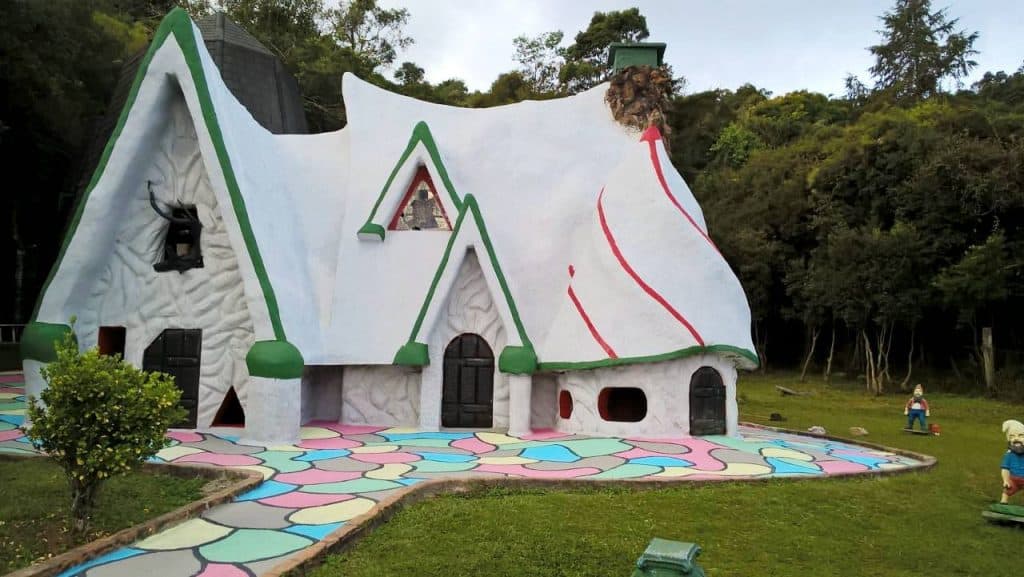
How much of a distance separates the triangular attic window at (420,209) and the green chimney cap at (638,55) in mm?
5163

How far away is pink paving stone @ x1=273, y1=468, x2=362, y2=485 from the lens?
811 centimetres

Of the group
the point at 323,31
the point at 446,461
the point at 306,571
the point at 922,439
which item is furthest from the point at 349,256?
the point at 323,31

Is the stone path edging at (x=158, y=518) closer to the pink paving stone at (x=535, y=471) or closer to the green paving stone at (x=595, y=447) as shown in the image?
the pink paving stone at (x=535, y=471)

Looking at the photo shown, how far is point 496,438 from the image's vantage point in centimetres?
1127

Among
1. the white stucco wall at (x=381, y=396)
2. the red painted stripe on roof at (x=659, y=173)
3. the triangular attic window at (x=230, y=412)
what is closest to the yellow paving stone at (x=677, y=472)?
the red painted stripe on roof at (x=659, y=173)

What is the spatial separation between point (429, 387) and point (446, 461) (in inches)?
107

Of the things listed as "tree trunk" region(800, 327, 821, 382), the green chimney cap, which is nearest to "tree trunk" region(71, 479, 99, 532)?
the green chimney cap

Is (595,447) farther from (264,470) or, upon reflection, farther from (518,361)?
(264,470)

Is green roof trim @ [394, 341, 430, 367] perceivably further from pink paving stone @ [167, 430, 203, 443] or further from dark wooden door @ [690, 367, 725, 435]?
dark wooden door @ [690, 367, 725, 435]

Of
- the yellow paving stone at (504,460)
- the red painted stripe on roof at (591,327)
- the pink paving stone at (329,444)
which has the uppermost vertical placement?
the red painted stripe on roof at (591,327)

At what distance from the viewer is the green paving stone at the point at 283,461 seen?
880 cm

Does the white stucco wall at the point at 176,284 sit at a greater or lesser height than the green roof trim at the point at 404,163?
lesser

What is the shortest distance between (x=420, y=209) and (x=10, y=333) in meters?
17.7

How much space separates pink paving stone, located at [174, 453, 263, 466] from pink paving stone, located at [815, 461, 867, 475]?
7660 mm
